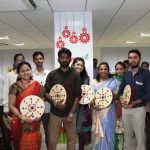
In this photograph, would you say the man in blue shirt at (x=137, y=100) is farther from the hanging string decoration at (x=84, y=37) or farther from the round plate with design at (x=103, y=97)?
the hanging string decoration at (x=84, y=37)

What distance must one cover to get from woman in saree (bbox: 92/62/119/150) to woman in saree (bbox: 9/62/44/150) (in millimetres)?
860

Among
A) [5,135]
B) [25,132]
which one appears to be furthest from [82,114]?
[5,135]

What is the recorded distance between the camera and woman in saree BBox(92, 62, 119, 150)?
12.0ft

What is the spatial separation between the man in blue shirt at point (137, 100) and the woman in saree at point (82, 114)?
0.54m

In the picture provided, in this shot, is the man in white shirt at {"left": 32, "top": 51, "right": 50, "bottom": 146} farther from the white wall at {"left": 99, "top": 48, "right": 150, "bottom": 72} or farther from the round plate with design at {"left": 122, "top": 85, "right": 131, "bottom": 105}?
the white wall at {"left": 99, "top": 48, "right": 150, "bottom": 72}

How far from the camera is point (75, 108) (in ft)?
10.8

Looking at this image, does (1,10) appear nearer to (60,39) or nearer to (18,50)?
(60,39)

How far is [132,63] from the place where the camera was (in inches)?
136

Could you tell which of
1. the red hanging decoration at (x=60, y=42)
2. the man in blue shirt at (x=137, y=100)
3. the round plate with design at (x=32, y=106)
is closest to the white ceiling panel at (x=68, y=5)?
the red hanging decoration at (x=60, y=42)

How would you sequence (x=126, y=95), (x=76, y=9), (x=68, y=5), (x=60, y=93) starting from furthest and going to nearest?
(x=76, y=9), (x=68, y=5), (x=126, y=95), (x=60, y=93)

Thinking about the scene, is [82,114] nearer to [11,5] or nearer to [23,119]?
[23,119]

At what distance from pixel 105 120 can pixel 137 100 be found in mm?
570

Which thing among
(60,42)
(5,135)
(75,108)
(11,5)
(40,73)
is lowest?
(5,135)

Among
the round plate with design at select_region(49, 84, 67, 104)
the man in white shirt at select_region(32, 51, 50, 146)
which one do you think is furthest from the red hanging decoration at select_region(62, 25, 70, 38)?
the round plate with design at select_region(49, 84, 67, 104)
